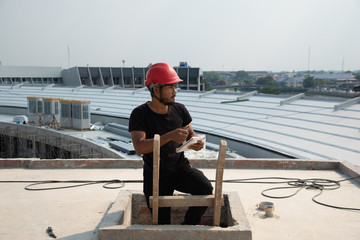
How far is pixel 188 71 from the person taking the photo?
59781 mm

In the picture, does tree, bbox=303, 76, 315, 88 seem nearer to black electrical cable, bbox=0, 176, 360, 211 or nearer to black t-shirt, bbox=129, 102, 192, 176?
black electrical cable, bbox=0, 176, 360, 211

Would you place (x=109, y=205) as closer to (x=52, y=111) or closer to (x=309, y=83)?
(x=52, y=111)

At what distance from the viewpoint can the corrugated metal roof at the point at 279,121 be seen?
14564 millimetres

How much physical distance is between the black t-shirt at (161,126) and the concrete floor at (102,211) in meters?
1.04

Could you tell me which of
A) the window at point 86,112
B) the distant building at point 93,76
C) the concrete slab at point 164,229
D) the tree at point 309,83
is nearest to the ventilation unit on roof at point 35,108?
the window at point 86,112

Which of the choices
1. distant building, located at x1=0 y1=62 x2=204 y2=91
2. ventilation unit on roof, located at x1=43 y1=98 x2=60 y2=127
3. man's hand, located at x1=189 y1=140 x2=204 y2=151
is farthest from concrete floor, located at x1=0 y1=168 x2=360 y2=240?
distant building, located at x1=0 y1=62 x2=204 y2=91

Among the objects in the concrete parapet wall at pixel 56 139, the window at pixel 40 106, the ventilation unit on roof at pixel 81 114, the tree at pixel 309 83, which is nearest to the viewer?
the concrete parapet wall at pixel 56 139

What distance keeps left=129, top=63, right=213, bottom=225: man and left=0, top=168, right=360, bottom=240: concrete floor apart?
778 mm

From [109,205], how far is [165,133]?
151 cm

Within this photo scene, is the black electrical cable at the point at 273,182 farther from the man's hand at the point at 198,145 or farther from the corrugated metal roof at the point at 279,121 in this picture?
the corrugated metal roof at the point at 279,121

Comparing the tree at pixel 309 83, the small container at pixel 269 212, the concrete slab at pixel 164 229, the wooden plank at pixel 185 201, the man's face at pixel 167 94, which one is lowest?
the tree at pixel 309 83

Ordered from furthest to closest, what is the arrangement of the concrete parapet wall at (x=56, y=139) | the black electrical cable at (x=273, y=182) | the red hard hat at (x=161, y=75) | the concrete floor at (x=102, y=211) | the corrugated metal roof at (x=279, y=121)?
the concrete parapet wall at (x=56, y=139), the corrugated metal roof at (x=279, y=121), the black electrical cable at (x=273, y=182), the concrete floor at (x=102, y=211), the red hard hat at (x=161, y=75)

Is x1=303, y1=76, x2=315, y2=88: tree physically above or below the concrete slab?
below

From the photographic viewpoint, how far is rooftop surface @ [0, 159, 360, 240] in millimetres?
4450
